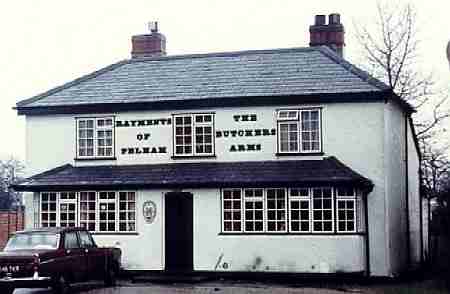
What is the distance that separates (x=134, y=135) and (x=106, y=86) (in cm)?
261

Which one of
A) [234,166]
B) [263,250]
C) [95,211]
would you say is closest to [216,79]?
[234,166]

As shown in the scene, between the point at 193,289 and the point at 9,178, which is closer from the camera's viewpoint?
the point at 193,289

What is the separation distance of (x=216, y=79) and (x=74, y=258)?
10157mm

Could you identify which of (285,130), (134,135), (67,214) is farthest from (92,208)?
(285,130)

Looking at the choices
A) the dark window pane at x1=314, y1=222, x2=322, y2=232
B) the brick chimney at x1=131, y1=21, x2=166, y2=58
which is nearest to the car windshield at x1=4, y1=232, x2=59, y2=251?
the dark window pane at x1=314, y1=222, x2=322, y2=232

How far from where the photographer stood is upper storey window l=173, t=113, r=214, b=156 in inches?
1131

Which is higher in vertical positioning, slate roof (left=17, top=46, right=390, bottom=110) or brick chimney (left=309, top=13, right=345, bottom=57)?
brick chimney (left=309, top=13, right=345, bottom=57)

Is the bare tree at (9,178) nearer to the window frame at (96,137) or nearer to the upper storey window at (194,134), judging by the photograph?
the window frame at (96,137)

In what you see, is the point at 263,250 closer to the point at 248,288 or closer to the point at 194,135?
the point at 248,288

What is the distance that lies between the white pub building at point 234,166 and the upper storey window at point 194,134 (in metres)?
0.04

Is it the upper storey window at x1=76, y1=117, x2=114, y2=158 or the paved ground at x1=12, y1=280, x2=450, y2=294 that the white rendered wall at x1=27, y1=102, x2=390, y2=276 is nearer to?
the upper storey window at x1=76, y1=117, x2=114, y2=158

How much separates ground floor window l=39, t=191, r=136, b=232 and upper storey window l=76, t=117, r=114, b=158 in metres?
1.73

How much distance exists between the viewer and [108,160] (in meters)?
29.7

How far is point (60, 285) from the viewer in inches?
830
